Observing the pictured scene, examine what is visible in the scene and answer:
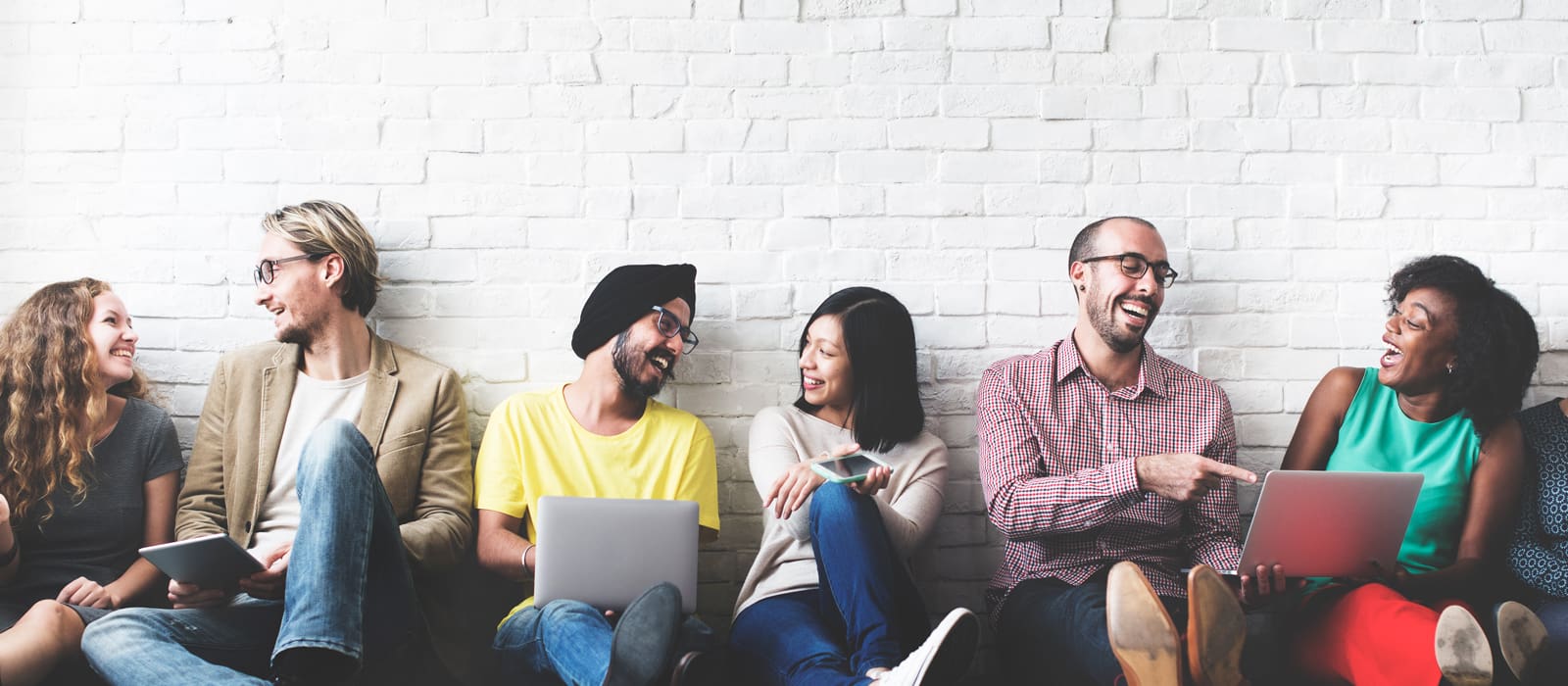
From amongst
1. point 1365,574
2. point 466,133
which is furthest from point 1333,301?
point 466,133

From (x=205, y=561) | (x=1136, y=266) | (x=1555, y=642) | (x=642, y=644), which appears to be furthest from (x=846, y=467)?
(x=1555, y=642)

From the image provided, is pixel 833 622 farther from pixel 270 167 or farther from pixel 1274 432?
pixel 270 167

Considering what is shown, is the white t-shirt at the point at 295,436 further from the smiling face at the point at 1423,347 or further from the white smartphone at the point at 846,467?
the smiling face at the point at 1423,347

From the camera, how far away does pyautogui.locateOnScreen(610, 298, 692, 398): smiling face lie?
2668 mm

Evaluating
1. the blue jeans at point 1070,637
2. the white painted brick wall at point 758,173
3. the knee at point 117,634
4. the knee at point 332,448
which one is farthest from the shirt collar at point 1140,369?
the knee at point 117,634

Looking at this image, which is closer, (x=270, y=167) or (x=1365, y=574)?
(x=1365, y=574)

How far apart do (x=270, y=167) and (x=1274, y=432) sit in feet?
9.70

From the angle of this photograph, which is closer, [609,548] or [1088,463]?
[609,548]

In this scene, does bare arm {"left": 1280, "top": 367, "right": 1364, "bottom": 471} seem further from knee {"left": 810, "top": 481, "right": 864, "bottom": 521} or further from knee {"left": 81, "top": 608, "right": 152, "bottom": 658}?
knee {"left": 81, "top": 608, "right": 152, "bottom": 658}

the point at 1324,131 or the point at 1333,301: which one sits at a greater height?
the point at 1324,131

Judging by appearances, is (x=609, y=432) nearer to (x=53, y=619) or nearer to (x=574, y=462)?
(x=574, y=462)

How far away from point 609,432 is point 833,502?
2.47ft

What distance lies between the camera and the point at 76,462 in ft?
8.18

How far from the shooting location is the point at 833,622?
232 cm
